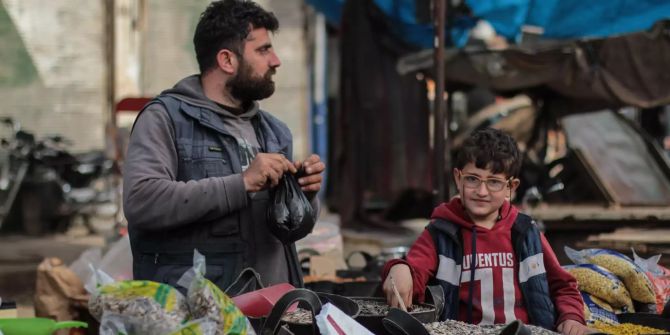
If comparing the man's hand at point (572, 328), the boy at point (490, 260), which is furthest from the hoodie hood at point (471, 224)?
the man's hand at point (572, 328)

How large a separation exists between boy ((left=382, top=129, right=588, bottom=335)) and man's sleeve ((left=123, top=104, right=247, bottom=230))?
24.8 inches

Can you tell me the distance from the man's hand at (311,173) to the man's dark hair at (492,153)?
0.52m

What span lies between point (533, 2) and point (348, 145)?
8.09ft

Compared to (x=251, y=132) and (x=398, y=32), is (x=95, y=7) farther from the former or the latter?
(x=251, y=132)

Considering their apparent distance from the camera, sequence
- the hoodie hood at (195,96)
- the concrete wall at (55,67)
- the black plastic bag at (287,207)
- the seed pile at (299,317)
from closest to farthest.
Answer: the seed pile at (299,317) < the black plastic bag at (287,207) < the hoodie hood at (195,96) < the concrete wall at (55,67)

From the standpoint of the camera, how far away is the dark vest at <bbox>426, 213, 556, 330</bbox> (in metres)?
3.12

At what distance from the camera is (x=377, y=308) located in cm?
284

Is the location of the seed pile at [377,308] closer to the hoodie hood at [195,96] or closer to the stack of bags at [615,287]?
the stack of bags at [615,287]

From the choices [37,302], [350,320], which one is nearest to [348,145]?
[37,302]

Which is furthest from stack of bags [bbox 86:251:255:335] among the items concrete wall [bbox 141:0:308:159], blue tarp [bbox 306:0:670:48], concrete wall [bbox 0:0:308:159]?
concrete wall [bbox 141:0:308:159]

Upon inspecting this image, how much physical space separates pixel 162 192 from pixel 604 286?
1642mm

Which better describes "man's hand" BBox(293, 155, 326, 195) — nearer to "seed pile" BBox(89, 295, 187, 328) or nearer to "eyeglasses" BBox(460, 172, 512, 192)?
"eyeglasses" BBox(460, 172, 512, 192)

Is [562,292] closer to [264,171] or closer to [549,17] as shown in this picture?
[264,171]

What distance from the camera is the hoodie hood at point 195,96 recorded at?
11.7ft
